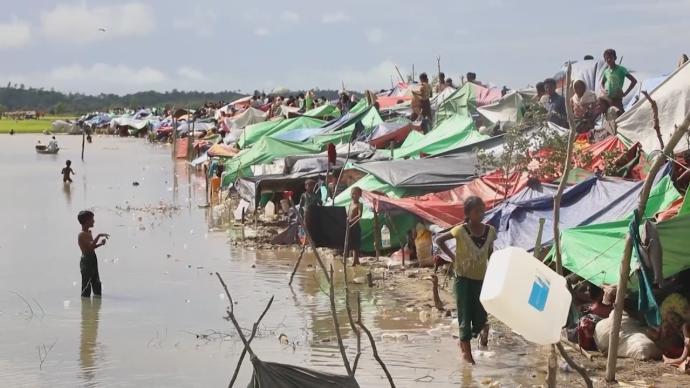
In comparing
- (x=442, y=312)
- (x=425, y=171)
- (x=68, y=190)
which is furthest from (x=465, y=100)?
(x=442, y=312)

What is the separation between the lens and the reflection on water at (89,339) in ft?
33.5

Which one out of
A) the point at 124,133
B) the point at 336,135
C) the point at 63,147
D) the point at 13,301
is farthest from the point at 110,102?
the point at 13,301

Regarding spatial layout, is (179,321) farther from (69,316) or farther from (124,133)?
(124,133)

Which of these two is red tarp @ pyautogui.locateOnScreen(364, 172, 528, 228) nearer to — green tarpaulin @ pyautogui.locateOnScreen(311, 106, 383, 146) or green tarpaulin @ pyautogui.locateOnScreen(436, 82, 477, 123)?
green tarpaulin @ pyautogui.locateOnScreen(311, 106, 383, 146)

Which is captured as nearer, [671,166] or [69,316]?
[671,166]

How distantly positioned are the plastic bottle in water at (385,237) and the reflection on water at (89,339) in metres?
4.24

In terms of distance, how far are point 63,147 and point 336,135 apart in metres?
34.8

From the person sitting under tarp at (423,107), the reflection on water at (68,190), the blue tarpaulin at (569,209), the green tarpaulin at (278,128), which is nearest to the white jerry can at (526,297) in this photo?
the blue tarpaulin at (569,209)

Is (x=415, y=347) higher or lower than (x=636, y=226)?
lower

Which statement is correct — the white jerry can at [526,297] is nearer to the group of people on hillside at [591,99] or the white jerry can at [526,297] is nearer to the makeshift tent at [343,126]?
the group of people on hillside at [591,99]

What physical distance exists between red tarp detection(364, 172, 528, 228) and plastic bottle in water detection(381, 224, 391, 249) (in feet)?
1.71

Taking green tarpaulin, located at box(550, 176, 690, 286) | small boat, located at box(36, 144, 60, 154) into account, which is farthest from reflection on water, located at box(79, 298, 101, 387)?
small boat, located at box(36, 144, 60, 154)

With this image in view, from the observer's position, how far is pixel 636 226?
27.0 ft

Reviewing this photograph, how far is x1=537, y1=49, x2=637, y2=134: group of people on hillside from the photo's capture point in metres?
15.6
